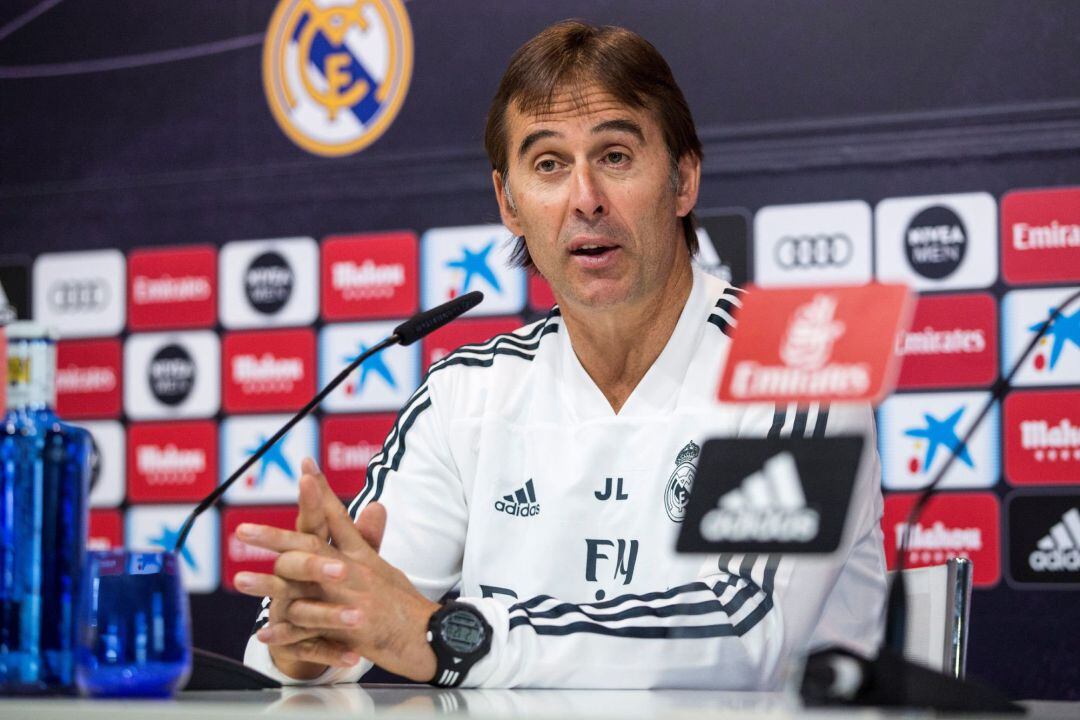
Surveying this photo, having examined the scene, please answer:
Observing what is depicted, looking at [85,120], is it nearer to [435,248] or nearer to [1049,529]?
[435,248]

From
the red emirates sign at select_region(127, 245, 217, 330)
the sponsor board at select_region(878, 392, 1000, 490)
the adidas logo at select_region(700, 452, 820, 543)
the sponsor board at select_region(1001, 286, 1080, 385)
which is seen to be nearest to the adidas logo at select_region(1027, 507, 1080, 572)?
the sponsor board at select_region(878, 392, 1000, 490)

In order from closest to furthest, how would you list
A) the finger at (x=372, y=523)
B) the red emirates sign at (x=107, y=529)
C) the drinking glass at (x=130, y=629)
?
the drinking glass at (x=130, y=629) < the finger at (x=372, y=523) < the red emirates sign at (x=107, y=529)

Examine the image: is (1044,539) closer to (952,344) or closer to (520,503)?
(952,344)

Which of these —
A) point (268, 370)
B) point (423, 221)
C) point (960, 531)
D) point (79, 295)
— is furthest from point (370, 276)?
point (960, 531)

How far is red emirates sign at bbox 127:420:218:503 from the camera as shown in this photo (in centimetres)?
273

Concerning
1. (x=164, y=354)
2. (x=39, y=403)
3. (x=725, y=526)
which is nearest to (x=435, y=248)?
(x=164, y=354)

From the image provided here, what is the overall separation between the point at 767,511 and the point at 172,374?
220 centimetres

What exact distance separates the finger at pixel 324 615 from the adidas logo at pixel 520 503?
0.48m

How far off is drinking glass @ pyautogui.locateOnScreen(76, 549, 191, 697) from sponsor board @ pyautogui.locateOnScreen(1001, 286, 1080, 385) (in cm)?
168

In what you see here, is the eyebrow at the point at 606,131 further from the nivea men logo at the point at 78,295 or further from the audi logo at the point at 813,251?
the nivea men logo at the point at 78,295

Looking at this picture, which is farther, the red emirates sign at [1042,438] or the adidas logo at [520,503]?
the red emirates sign at [1042,438]

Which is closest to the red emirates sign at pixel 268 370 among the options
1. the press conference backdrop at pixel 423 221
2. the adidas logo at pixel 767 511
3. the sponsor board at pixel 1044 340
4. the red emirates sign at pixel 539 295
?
the press conference backdrop at pixel 423 221

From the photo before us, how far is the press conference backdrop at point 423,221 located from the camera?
225 cm

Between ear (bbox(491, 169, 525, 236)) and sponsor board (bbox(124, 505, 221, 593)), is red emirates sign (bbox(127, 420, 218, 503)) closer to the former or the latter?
sponsor board (bbox(124, 505, 221, 593))
